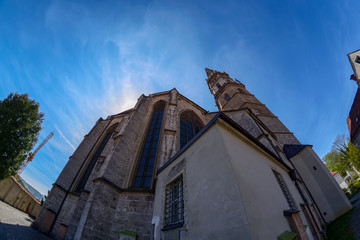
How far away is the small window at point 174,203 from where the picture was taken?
4.42 meters

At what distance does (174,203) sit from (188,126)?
773 cm

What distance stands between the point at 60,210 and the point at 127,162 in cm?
597

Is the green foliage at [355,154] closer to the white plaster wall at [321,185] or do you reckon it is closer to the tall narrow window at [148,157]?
the white plaster wall at [321,185]

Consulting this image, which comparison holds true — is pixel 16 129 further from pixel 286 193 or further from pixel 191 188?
pixel 286 193

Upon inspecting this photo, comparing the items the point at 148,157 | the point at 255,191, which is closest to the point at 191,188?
the point at 255,191

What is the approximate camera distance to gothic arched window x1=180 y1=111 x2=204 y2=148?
34.8ft

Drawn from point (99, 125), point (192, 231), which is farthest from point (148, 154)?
point (99, 125)

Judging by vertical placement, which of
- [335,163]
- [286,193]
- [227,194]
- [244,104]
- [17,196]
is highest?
[244,104]

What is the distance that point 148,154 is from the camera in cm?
858

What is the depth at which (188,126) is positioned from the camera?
12117 mm

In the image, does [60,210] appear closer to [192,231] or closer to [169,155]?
[169,155]

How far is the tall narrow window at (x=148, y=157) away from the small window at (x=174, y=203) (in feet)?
7.75

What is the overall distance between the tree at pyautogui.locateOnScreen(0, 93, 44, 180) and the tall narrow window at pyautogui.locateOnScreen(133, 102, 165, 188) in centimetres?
972

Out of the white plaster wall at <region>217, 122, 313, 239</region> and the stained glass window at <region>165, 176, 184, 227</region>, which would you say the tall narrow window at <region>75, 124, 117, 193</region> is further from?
the white plaster wall at <region>217, 122, 313, 239</region>
